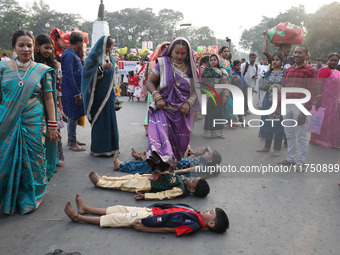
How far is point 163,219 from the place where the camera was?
266 centimetres

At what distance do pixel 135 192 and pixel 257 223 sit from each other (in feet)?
4.89

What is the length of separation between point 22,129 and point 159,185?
165 cm

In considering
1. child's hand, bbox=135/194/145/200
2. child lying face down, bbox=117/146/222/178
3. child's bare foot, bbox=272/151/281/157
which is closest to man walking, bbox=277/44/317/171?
child's bare foot, bbox=272/151/281/157

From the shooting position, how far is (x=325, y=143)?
607 centimetres

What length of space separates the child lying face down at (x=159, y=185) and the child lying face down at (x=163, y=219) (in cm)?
56

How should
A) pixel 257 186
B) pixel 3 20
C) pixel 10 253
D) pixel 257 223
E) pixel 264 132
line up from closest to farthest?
1. pixel 10 253
2. pixel 257 223
3. pixel 257 186
4. pixel 264 132
5. pixel 3 20

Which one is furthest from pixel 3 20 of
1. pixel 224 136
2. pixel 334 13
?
pixel 224 136

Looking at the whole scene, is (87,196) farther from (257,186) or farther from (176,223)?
(257,186)

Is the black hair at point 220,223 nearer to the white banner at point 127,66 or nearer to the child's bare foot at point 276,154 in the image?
the child's bare foot at point 276,154

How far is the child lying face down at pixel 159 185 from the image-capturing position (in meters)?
3.42

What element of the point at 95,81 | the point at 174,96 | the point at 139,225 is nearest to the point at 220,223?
the point at 139,225

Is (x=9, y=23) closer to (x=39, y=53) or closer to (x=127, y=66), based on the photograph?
(x=127, y=66)

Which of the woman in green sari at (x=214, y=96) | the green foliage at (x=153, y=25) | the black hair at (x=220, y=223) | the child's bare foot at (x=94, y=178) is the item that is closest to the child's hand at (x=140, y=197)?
the child's bare foot at (x=94, y=178)

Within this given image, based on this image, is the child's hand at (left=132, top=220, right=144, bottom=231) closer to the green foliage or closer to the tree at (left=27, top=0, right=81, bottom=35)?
the green foliage
